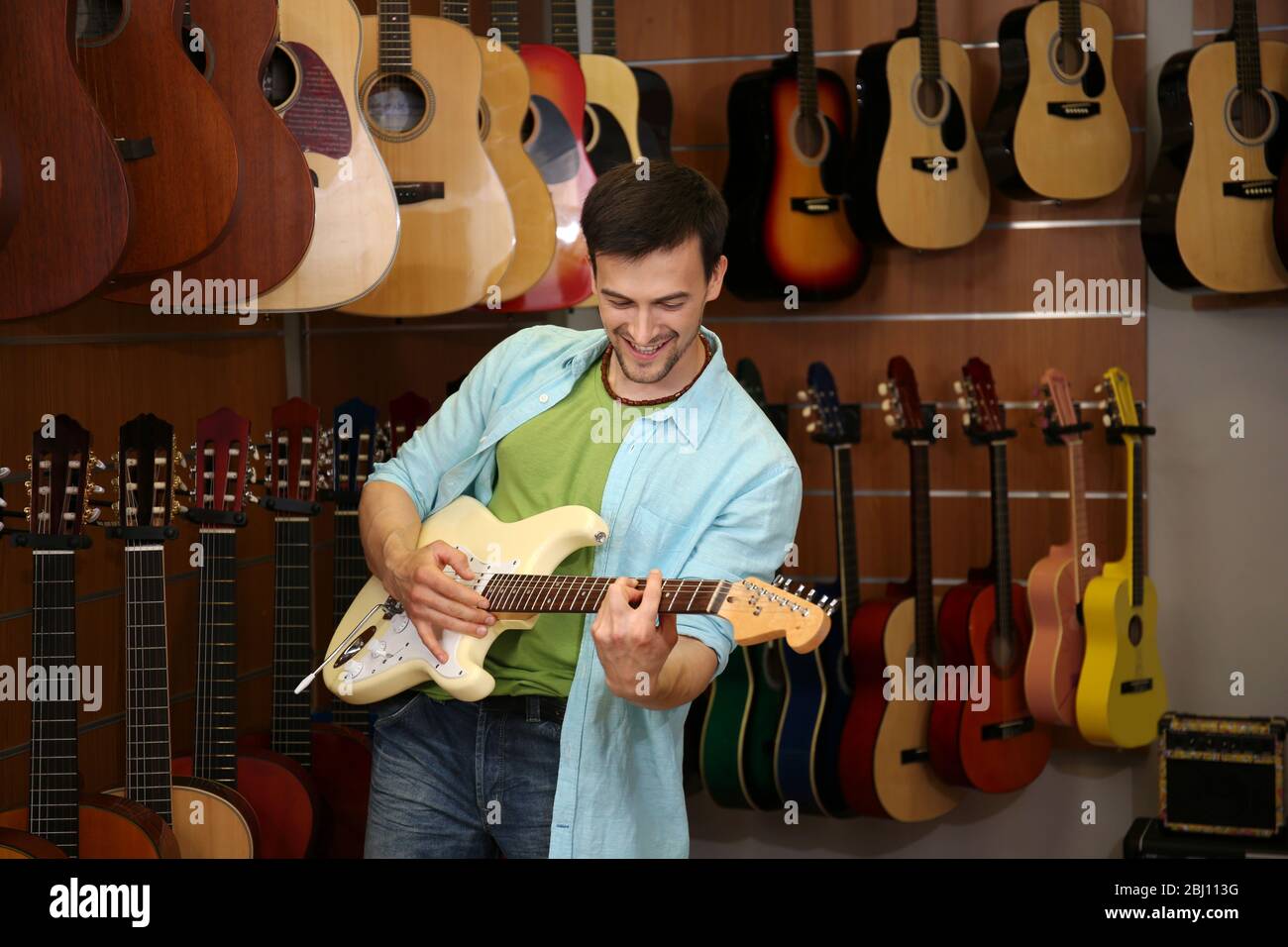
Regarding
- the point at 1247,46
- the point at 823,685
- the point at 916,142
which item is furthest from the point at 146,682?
the point at 1247,46

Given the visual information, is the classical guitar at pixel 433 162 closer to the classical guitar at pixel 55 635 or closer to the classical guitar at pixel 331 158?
the classical guitar at pixel 331 158

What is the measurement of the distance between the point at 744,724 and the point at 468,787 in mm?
1703

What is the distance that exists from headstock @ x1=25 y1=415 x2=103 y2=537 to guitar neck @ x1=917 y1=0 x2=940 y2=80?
220 cm

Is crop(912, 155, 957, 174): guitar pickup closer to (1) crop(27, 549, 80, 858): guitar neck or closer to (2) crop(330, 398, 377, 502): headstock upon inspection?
(2) crop(330, 398, 377, 502): headstock

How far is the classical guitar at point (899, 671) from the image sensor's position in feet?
11.7

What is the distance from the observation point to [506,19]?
335 cm

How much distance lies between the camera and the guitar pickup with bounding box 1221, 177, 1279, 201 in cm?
343

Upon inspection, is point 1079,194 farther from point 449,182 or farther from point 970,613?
point 449,182

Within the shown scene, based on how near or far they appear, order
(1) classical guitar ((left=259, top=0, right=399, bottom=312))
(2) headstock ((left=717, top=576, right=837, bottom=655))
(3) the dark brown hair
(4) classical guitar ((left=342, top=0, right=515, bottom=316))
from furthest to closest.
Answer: (4) classical guitar ((left=342, top=0, right=515, bottom=316)), (1) classical guitar ((left=259, top=0, right=399, bottom=312)), (3) the dark brown hair, (2) headstock ((left=717, top=576, right=837, bottom=655))

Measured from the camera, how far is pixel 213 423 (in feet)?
8.95

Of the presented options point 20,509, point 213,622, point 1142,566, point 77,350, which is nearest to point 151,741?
point 213,622

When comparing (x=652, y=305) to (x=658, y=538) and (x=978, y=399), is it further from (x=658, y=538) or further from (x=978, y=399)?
(x=978, y=399)

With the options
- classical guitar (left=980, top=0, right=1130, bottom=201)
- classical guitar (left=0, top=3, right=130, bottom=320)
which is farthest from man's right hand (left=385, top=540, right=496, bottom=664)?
classical guitar (left=980, top=0, right=1130, bottom=201)
